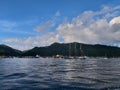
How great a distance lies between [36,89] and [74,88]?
5176 mm

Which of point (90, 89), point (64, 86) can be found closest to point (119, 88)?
point (90, 89)

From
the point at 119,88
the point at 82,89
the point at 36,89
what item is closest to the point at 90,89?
the point at 82,89

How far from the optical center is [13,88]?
34438 millimetres

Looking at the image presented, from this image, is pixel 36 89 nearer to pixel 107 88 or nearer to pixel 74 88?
pixel 74 88

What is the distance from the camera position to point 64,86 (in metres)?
36.3

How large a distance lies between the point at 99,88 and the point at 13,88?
11.6 metres

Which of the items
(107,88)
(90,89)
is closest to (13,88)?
(90,89)

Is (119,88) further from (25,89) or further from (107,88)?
(25,89)

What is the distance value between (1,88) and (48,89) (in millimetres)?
6328

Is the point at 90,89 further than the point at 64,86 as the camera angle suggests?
No

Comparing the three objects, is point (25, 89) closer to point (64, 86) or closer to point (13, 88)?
point (13, 88)

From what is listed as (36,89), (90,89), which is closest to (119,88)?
(90,89)

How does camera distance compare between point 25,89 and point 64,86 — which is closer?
point 25,89

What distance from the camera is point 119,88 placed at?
34.5 meters
